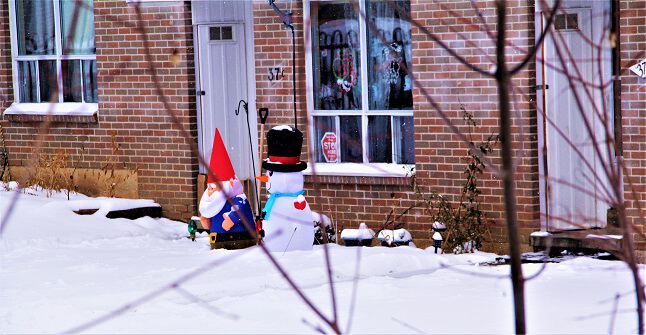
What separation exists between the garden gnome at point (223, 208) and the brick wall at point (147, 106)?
7.68 ft

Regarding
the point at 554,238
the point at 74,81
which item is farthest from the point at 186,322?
the point at 74,81

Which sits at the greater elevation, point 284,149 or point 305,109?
point 305,109

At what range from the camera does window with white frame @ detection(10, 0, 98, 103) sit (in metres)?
14.1

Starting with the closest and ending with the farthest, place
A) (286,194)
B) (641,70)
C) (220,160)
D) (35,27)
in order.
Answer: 1. (641,70)
2. (286,194)
3. (220,160)
4. (35,27)

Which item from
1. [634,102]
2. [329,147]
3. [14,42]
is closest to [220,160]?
[329,147]

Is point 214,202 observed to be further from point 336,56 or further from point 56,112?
point 56,112

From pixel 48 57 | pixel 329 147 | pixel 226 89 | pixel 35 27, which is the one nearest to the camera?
pixel 329 147

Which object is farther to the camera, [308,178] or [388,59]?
[308,178]

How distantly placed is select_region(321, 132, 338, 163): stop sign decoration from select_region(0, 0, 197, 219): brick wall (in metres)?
1.69

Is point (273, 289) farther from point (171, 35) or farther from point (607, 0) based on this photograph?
point (171, 35)

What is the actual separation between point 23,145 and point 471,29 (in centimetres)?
633

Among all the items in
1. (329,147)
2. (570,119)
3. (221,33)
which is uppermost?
(221,33)

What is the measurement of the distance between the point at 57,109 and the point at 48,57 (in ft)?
2.32

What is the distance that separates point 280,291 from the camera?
8625 millimetres
